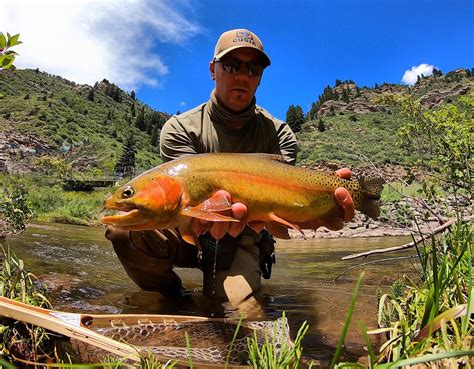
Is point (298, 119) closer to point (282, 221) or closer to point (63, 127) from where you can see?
point (63, 127)

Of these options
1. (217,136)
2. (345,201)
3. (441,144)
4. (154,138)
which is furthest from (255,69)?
(154,138)

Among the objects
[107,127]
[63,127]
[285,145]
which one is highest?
[107,127]

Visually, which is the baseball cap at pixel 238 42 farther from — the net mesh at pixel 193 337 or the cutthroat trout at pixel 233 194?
the net mesh at pixel 193 337

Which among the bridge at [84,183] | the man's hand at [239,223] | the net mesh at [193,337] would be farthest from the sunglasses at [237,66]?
the bridge at [84,183]

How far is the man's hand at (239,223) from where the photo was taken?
2.66 meters

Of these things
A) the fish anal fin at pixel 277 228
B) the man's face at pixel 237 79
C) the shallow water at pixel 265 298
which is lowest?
the shallow water at pixel 265 298

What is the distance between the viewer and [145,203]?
7.80ft

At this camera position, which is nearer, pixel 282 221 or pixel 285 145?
pixel 282 221

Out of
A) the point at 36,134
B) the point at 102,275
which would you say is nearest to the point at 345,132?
the point at 36,134

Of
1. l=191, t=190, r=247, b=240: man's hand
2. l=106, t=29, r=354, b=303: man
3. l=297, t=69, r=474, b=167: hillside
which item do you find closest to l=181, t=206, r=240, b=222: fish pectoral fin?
l=191, t=190, r=247, b=240: man's hand

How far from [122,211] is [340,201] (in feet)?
5.22

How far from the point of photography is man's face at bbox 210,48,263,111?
3564 millimetres

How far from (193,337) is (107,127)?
91.3 meters

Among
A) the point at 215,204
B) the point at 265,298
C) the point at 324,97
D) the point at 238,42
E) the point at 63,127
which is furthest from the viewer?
the point at 324,97
